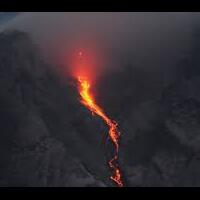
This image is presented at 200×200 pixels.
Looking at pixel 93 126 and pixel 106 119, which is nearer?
pixel 93 126

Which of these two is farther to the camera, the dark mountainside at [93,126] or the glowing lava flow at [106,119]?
the dark mountainside at [93,126]

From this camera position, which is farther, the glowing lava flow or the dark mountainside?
the dark mountainside

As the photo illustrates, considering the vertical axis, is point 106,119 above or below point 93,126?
above
